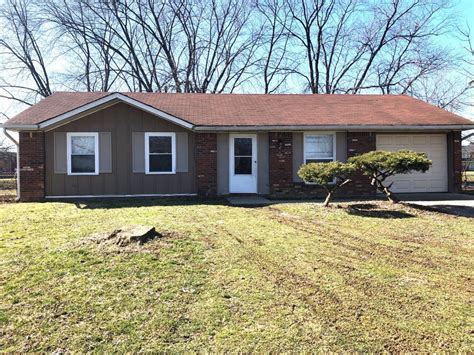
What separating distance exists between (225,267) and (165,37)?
27.9 m

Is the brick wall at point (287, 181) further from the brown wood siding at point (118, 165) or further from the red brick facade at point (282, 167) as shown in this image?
the brown wood siding at point (118, 165)

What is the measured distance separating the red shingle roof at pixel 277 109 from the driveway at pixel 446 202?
2.41 m

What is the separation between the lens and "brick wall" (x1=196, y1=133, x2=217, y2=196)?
1198 centimetres

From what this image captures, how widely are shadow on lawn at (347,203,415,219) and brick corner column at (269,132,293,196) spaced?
2.73 m

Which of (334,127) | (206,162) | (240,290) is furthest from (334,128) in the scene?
(240,290)

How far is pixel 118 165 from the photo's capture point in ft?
38.3

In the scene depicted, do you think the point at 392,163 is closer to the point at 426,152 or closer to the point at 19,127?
the point at 426,152

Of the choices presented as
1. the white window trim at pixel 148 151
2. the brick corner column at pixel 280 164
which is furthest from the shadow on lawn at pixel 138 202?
the brick corner column at pixel 280 164

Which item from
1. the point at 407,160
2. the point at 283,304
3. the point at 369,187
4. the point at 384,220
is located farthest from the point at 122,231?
the point at 369,187

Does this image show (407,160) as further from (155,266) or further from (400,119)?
(155,266)

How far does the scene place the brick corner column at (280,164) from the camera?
1216cm

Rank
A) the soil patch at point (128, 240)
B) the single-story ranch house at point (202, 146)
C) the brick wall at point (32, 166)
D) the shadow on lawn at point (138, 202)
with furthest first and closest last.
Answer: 1. the single-story ranch house at point (202, 146)
2. the brick wall at point (32, 166)
3. the shadow on lawn at point (138, 202)
4. the soil patch at point (128, 240)

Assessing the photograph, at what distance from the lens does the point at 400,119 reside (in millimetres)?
12812

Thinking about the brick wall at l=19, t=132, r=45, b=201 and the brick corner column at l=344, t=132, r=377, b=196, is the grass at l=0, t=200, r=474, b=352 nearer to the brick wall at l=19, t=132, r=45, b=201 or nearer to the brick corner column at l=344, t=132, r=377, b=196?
the brick wall at l=19, t=132, r=45, b=201
